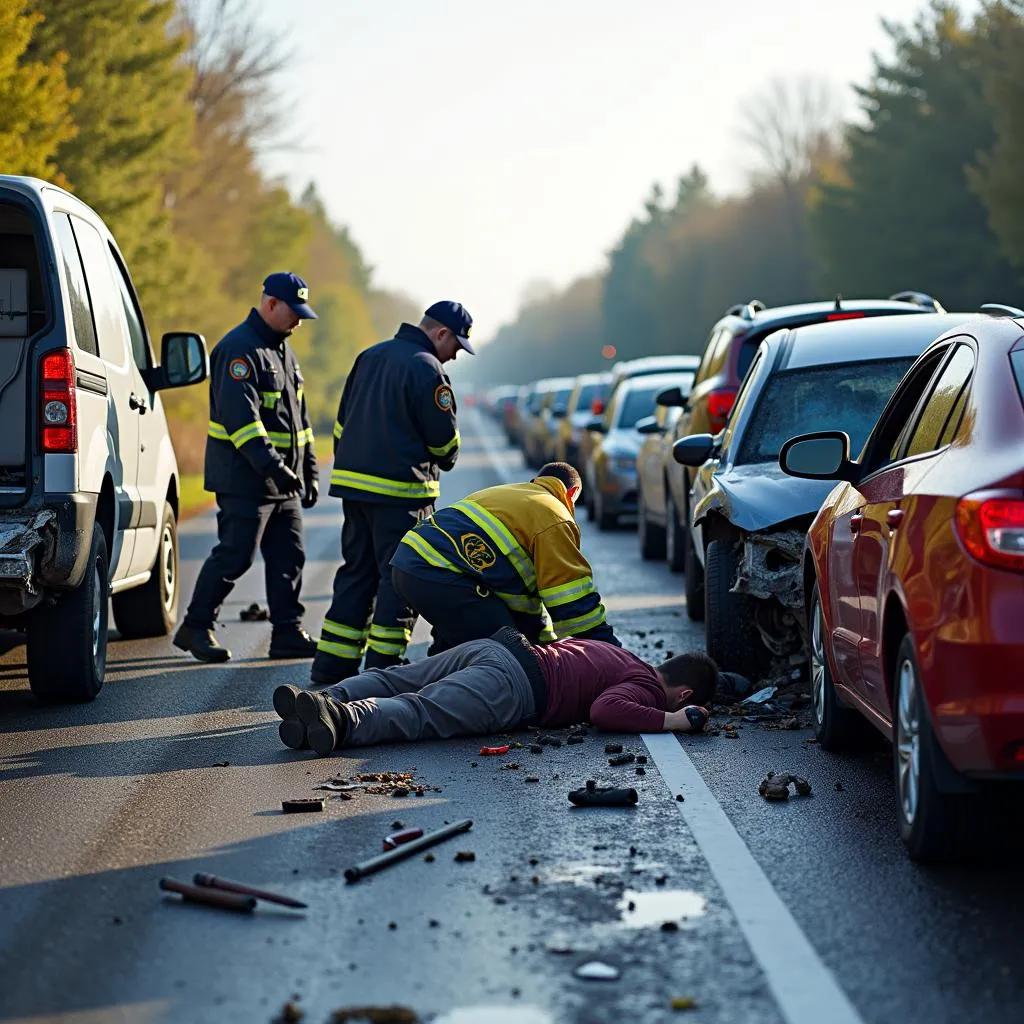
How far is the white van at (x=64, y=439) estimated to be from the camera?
28.6 ft

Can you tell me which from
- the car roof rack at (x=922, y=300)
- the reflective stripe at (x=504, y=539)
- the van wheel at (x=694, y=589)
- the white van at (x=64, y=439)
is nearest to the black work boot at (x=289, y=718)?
the reflective stripe at (x=504, y=539)

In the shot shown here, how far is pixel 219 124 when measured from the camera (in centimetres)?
5494

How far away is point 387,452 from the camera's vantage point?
9883mm

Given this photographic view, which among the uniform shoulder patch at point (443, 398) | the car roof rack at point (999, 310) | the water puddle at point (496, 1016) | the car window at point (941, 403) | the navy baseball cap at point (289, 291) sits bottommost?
the water puddle at point (496, 1016)

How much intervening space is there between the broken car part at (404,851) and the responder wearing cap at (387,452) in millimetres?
3417

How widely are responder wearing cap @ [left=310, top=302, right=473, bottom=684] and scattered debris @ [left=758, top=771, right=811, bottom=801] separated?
10.2 feet

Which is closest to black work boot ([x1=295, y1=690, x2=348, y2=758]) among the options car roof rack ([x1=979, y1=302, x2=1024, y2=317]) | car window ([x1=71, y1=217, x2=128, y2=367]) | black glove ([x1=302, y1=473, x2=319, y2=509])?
car window ([x1=71, y1=217, x2=128, y2=367])

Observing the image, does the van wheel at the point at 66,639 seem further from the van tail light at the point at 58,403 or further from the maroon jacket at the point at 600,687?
the maroon jacket at the point at 600,687

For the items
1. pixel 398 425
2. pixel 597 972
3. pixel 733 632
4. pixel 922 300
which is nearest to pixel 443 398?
pixel 398 425

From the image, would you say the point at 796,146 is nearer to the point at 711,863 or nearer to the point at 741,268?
the point at 741,268

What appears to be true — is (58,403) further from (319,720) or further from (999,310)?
(999,310)

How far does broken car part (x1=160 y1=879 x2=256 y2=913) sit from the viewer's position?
538 cm

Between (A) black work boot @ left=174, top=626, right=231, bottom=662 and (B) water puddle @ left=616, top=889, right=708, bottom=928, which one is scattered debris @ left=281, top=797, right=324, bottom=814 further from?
(A) black work boot @ left=174, top=626, right=231, bottom=662

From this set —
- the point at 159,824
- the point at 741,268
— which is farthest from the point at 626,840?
the point at 741,268
